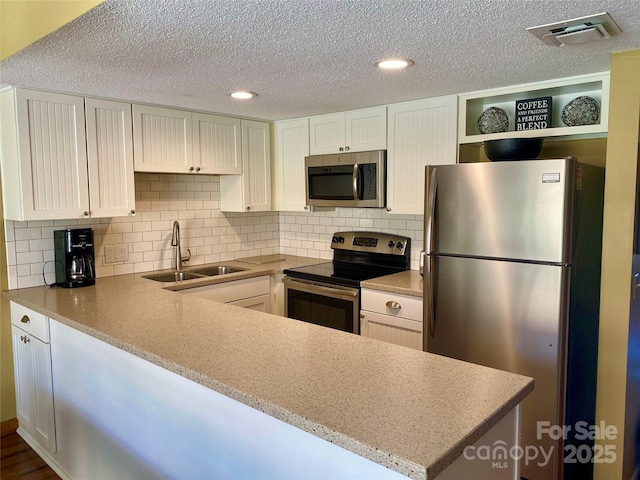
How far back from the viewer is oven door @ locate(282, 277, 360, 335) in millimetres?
3105

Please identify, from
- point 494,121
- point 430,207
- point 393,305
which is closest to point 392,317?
point 393,305

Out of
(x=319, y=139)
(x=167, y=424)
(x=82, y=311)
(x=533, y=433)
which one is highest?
(x=319, y=139)

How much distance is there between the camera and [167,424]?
5.76 ft

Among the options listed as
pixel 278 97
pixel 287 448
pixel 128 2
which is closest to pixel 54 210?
pixel 278 97

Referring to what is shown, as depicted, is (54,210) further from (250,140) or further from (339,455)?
(339,455)

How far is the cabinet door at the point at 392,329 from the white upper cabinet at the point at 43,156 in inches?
74.5

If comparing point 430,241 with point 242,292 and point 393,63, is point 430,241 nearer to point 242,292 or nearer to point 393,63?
point 393,63

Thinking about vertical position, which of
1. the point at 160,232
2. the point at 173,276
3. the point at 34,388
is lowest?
the point at 34,388

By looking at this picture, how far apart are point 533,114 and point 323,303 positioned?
5.82 feet

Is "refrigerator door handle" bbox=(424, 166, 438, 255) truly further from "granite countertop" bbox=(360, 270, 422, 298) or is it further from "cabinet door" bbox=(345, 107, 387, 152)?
"cabinet door" bbox=(345, 107, 387, 152)

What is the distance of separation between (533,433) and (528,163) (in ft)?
4.24

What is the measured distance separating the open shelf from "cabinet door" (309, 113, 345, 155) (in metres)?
0.95

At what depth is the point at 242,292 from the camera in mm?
3469

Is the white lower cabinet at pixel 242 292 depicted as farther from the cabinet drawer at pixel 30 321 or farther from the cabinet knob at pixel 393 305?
the cabinet knob at pixel 393 305
